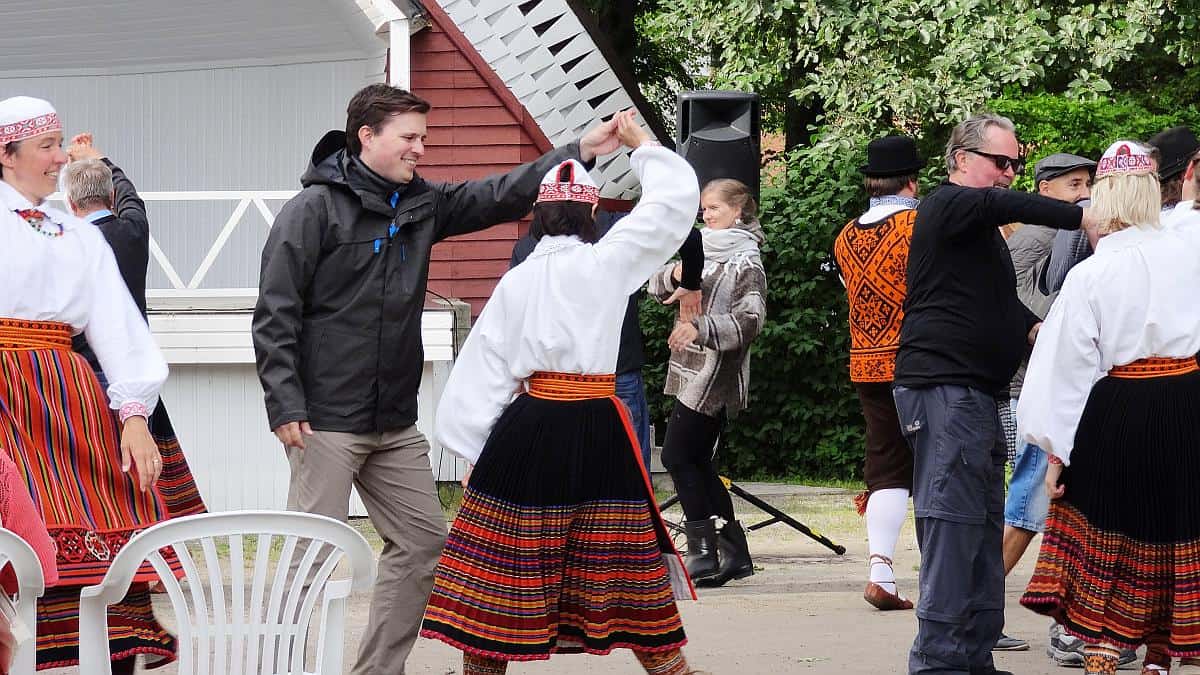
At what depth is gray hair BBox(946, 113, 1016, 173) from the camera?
213 inches

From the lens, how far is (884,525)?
22.9 ft

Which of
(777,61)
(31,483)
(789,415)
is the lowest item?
(789,415)

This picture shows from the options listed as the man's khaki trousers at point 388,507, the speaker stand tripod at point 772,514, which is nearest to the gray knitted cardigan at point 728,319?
the speaker stand tripod at point 772,514

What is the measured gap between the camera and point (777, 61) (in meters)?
14.3

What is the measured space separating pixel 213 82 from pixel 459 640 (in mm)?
11119

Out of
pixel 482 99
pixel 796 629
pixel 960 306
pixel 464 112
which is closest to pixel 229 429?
pixel 464 112

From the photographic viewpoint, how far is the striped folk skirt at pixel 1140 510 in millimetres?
5043

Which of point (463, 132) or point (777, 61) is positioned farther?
point (777, 61)

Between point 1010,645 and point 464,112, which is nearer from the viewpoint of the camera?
point 1010,645

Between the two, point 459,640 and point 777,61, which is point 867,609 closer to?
point 459,640

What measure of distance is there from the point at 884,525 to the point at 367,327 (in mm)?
2783

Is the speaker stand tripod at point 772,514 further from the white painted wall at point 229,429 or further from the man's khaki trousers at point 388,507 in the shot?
the man's khaki trousers at point 388,507

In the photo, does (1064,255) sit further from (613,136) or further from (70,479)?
(70,479)

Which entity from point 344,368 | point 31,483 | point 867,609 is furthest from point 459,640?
point 867,609
